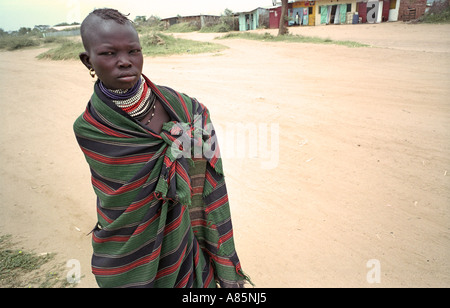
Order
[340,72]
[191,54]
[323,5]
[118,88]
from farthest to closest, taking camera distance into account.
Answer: [323,5], [191,54], [340,72], [118,88]

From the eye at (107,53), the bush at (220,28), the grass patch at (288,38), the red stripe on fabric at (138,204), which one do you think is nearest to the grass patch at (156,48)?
the grass patch at (288,38)

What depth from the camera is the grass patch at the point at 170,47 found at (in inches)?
500

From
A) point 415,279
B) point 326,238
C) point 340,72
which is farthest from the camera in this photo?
point 340,72

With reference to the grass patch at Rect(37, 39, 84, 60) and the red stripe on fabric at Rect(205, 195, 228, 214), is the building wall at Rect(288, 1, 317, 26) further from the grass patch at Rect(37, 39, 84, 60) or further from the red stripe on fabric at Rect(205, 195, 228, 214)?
the red stripe on fabric at Rect(205, 195, 228, 214)

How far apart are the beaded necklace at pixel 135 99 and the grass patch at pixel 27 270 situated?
176 cm

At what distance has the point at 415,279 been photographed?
2117mm

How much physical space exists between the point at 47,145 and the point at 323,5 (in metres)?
Result: 26.5

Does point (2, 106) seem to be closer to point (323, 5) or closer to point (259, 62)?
point (259, 62)

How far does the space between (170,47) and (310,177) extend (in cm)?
1302

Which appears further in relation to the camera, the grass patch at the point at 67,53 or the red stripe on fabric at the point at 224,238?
the grass patch at the point at 67,53

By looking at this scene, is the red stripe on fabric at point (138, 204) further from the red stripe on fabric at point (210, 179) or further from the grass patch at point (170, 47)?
the grass patch at point (170, 47)

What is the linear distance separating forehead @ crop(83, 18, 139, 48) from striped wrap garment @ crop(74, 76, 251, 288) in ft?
0.59

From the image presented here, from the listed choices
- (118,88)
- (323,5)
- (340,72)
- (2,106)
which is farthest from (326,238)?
(323,5)

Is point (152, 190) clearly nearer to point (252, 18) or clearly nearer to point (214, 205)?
point (214, 205)
